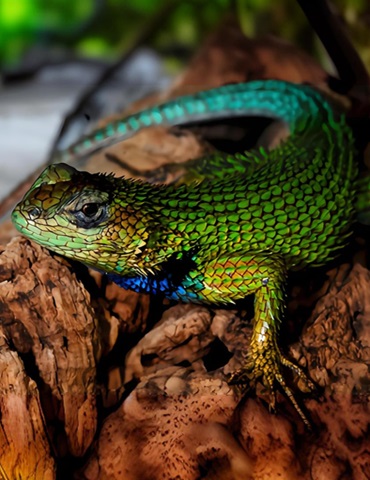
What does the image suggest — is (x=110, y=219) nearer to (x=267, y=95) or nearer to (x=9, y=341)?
(x=9, y=341)

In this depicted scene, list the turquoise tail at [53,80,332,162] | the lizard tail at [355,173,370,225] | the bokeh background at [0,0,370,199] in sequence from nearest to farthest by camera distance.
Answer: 1. the lizard tail at [355,173,370,225]
2. the turquoise tail at [53,80,332,162]
3. the bokeh background at [0,0,370,199]

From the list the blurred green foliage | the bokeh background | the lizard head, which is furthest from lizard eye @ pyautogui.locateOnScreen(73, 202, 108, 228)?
the blurred green foliage

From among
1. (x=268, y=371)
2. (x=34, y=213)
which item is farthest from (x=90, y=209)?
(x=268, y=371)

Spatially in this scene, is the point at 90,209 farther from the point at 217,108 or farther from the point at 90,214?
the point at 217,108

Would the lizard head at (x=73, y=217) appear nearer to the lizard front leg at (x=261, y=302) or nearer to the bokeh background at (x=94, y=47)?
the lizard front leg at (x=261, y=302)

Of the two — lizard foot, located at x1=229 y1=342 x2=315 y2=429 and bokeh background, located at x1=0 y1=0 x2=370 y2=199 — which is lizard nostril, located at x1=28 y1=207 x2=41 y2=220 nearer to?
lizard foot, located at x1=229 y1=342 x2=315 y2=429

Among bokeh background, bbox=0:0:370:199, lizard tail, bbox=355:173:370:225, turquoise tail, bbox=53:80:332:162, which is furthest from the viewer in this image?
bokeh background, bbox=0:0:370:199

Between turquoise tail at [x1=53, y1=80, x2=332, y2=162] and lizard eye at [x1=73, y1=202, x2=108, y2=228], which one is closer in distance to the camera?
lizard eye at [x1=73, y1=202, x2=108, y2=228]

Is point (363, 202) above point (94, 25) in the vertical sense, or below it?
above
